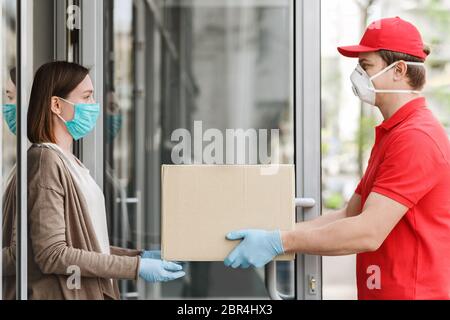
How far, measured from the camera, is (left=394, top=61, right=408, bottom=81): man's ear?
2099mm

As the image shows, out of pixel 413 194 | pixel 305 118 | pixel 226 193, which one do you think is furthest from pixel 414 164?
pixel 226 193

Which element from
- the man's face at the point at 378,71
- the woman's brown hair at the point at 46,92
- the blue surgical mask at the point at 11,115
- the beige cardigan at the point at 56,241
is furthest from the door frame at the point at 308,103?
the blue surgical mask at the point at 11,115

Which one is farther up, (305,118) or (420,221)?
(305,118)

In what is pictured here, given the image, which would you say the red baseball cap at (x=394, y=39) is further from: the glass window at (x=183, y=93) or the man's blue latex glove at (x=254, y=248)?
the man's blue latex glove at (x=254, y=248)

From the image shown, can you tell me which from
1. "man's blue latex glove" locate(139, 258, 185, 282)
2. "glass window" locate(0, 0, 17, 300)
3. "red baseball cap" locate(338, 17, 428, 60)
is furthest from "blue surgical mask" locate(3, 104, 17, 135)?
"red baseball cap" locate(338, 17, 428, 60)

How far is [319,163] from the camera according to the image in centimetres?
217

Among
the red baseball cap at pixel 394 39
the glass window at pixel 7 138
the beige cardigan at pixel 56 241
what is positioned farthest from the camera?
the red baseball cap at pixel 394 39

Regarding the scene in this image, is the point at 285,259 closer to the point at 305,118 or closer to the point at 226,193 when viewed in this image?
the point at 226,193

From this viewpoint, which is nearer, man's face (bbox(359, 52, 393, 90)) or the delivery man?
the delivery man

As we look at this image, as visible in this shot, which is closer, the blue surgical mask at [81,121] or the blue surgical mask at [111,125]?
the blue surgical mask at [81,121]

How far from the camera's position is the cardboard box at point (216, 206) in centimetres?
192

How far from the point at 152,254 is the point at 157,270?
9 centimetres

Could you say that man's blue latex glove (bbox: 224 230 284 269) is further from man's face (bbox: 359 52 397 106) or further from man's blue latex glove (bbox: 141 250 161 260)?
man's face (bbox: 359 52 397 106)

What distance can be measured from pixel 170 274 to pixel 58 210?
1.24 feet
